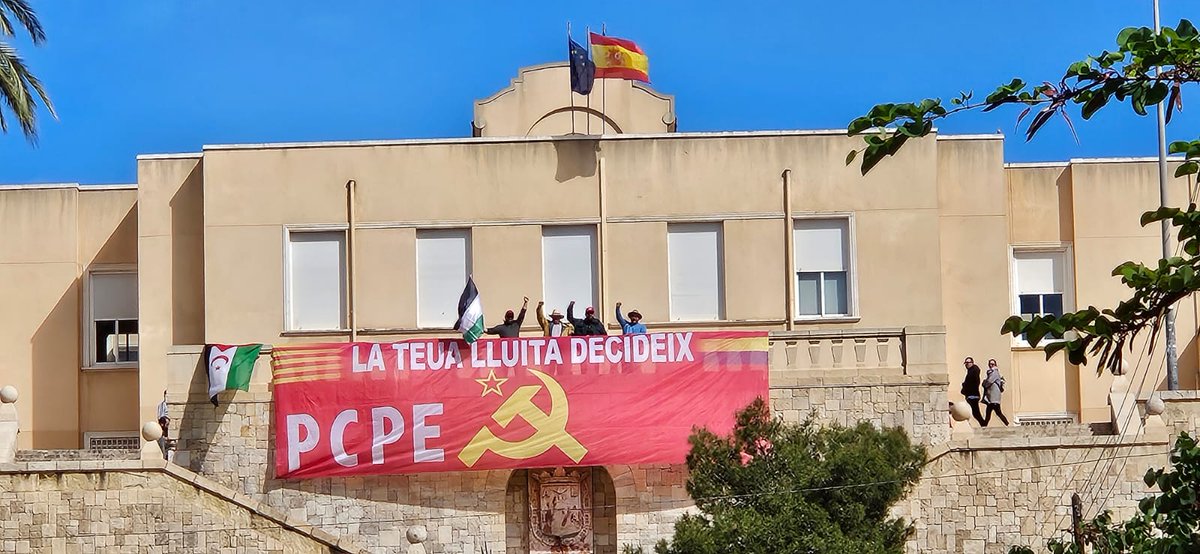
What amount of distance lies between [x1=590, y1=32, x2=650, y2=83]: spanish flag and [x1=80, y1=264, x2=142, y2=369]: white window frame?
10.2 m

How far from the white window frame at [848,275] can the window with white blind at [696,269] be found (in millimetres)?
1329

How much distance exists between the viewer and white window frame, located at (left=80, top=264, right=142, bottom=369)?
37.0 metres

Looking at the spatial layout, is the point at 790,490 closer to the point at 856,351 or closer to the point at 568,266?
the point at 856,351

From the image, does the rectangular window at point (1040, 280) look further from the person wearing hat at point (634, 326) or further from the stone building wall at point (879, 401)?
the person wearing hat at point (634, 326)

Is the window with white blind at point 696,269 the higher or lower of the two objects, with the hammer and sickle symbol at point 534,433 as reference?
higher

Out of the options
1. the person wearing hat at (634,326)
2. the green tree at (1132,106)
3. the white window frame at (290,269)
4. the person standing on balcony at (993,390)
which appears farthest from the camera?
the white window frame at (290,269)

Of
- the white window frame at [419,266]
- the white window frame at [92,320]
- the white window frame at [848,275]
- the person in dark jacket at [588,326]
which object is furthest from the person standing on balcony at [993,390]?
the white window frame at [92,320]

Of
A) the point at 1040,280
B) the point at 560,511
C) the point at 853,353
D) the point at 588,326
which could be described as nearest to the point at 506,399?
the point at 588,326

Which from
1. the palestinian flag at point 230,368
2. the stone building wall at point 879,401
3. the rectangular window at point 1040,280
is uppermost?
the rectangular window at point 1040,280

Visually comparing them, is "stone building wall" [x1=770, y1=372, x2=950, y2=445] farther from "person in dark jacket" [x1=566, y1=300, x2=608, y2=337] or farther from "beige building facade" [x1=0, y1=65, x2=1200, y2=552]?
"beige building facade" [x1=0, y1=65, x2=1200, y2=552]

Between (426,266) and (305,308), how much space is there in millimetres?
2362

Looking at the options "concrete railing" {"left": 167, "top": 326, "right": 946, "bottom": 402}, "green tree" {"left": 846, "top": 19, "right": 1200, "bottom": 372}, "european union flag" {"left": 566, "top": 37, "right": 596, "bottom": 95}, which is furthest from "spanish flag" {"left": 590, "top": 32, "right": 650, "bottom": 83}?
"green tree" {"left": 846, "top": 19, "right": 1200, "bottom": 372}

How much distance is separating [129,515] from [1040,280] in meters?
18.1

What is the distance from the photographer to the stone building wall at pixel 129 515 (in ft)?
98.5
